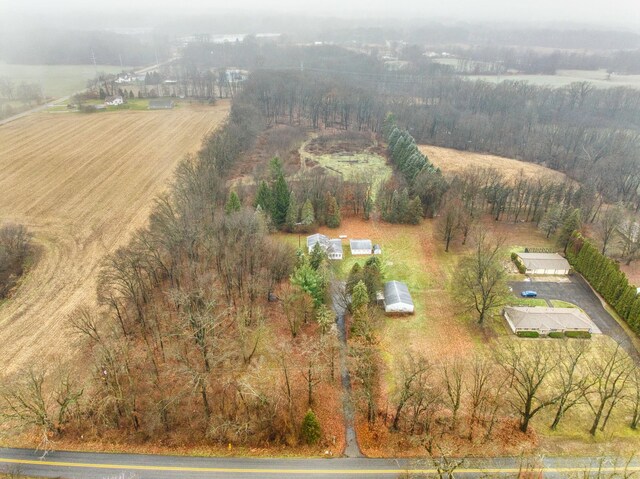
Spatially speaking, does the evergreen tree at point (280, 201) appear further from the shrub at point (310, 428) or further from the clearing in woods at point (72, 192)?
the shrub at point (310, 428)

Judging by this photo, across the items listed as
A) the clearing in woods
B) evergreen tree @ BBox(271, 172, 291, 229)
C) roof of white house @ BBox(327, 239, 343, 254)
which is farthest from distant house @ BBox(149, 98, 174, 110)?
roof of white house @ BBox(327, 239, 343, 254)

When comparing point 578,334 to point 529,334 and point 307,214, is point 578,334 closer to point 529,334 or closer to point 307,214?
point 529,334

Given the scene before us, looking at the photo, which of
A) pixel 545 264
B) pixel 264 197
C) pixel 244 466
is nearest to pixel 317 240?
pixel 264 197

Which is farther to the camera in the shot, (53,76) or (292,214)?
(53,76)

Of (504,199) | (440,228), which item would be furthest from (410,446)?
(504,199)

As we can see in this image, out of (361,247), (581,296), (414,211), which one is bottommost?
(581,296)

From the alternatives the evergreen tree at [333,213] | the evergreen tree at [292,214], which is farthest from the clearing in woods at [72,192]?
the evergreen tree at [333,213]

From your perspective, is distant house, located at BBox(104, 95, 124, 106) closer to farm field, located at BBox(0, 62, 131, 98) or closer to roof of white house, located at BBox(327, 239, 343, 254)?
farm field, located at BBox(0, 62, 131, 98)
